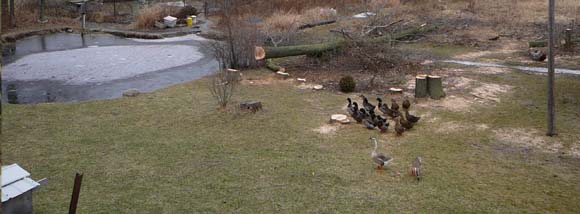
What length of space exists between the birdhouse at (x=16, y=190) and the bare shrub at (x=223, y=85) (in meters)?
4.97

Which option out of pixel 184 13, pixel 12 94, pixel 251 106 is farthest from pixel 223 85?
pixel 184 13

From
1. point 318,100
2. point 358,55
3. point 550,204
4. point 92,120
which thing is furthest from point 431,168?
point 358,55

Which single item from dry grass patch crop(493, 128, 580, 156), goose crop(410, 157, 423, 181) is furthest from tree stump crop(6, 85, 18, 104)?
dry grass patch crop(493, 128, 580, 156)

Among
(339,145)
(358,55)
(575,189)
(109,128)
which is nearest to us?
(575,189)

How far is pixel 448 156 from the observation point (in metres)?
7.32

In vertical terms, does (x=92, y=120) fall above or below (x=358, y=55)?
below

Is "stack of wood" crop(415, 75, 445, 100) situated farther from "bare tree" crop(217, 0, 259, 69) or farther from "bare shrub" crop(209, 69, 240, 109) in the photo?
"bare tree" crop(217, 0, 259, 69)

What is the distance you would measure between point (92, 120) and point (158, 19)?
1465 cm

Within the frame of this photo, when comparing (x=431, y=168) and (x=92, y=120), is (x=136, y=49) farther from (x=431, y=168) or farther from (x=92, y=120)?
(x=431, y=168)

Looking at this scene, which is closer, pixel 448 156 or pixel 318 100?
pixel 448 156

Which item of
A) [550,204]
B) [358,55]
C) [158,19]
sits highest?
[158,19]

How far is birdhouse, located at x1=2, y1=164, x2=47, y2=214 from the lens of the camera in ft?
16.0

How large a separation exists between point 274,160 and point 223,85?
3591mm

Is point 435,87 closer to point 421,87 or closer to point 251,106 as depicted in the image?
point 421,87
